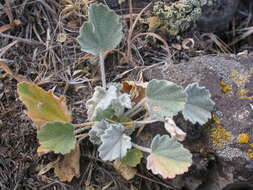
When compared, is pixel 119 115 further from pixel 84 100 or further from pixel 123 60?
pixel 123 60

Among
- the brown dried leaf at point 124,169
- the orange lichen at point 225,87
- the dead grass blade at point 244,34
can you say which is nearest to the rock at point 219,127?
the orange lichen at point 225,87

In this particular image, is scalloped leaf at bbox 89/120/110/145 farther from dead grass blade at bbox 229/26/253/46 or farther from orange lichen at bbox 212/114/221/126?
dead grass blade at bbox 229/26/253/46

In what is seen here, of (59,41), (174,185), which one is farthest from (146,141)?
(59,41)

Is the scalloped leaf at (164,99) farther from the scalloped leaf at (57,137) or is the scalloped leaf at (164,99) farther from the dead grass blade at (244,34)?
the dead grass blade at (244,34)

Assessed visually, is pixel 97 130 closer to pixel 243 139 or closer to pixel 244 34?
pixel 243 139

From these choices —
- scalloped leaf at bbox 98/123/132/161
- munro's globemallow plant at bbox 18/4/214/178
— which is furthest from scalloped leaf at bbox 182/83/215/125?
scalloped leaf at bbox 98/123/132/161

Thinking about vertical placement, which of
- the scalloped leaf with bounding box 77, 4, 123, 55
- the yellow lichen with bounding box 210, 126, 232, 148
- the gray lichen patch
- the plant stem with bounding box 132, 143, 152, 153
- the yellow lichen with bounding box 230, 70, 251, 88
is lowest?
the yellow lichen with bounding box 210, 126, 232, 148
